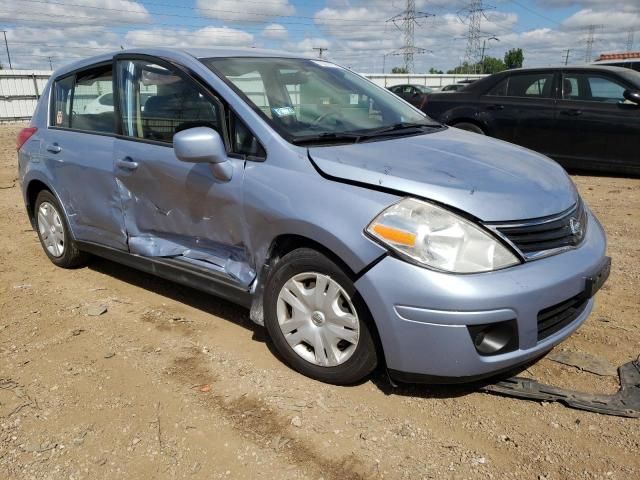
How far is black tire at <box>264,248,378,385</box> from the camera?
2596 millimetres

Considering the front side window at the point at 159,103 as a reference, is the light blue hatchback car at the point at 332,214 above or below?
below

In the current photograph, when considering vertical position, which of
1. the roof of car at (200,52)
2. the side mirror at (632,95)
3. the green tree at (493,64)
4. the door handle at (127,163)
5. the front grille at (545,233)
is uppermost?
the green tree at (493,64)

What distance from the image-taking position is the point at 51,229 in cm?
469

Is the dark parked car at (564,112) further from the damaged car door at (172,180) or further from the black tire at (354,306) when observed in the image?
the black tire at (354,306)

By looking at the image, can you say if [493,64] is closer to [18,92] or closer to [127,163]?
[18,92]

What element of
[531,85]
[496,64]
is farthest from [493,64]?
[531,85]

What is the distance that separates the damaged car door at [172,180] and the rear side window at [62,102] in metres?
0.82

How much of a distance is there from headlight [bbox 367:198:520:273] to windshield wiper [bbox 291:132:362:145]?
746 mm

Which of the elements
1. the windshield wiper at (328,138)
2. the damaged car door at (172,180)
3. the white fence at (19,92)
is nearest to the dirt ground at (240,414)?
the damaged car door at (172,180)

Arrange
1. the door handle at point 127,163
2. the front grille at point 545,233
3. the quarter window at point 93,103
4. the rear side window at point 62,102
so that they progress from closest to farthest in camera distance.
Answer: the front grille at point 545,233 → the door handle at point 127,163 → the quarter window at point 93,103 → the rear side window at point 62,102

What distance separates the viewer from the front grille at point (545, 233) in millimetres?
2463

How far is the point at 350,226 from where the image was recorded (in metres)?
2.53

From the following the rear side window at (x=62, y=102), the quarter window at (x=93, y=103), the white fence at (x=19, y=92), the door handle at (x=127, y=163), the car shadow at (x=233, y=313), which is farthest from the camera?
the white fence at (x=19, y=92)

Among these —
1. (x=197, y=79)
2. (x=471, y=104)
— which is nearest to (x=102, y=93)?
(x=197, y=79)
